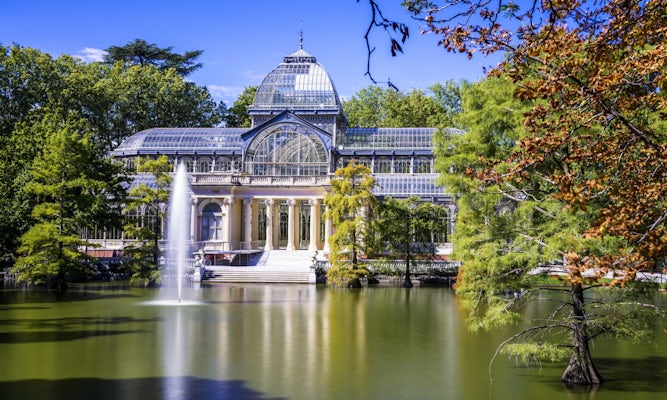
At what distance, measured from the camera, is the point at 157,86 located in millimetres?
76000

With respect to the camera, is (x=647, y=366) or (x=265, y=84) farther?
(x=265, y=84)

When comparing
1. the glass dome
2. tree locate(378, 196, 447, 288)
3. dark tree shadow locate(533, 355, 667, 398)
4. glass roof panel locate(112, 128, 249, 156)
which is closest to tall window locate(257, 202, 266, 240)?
glass roof panel locate(112, 128, 249, 156)

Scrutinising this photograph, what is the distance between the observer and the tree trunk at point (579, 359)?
17.2 meters

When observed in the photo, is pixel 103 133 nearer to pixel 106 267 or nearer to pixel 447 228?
pixel 106 267

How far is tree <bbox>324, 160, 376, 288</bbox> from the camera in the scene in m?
44.5

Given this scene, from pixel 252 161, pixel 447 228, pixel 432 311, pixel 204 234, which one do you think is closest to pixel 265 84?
pixel 252 161

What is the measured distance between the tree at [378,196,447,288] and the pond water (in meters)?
13.2

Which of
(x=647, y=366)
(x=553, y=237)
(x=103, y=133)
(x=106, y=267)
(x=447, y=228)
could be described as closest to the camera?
(x=553, y=237)

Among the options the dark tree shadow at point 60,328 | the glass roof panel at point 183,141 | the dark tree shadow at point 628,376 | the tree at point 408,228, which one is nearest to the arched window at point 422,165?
the tree at point 408,228

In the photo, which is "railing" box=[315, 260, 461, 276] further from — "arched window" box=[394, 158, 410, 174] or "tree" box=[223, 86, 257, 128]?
"tree" box=[223, 86, 257, 128]

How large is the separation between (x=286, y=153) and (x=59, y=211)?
21900mm

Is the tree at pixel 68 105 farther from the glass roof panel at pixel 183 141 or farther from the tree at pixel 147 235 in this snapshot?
the tree at pixel 147 235

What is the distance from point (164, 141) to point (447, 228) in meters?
24.5

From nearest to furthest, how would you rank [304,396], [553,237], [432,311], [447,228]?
[304,396]
[553,237]
[432,311]
[447,228]
